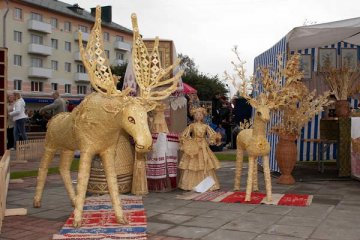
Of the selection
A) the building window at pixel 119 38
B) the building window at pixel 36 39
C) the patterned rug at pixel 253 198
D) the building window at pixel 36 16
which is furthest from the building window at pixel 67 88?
the patterned rug at pixel 253 198

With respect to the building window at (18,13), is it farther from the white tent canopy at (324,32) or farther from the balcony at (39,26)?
the white tent canopy at (324,32)

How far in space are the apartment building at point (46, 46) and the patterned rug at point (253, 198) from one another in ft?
102

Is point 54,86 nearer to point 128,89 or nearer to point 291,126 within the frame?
point 291,126

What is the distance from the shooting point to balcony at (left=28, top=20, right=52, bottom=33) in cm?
4069

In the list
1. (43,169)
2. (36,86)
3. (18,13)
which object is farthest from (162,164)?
(36,86)

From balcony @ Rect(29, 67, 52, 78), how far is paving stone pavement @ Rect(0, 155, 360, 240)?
36.2 metres

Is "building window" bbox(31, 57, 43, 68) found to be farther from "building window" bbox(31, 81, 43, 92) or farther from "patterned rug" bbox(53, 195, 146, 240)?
"patterned rug" bbox(53, 195, 146, 240)

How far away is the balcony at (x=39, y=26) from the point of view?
4069 centimetres

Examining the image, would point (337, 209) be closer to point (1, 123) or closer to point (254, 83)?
point (254, 83)

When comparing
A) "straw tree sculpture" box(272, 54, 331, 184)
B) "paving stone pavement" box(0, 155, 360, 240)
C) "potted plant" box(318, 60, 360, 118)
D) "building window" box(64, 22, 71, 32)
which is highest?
"building window" box(64, 22, 71, 32)

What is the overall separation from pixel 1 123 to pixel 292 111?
484cm

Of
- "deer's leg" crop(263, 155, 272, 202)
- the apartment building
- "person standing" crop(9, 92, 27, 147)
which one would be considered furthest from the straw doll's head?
the apartment building

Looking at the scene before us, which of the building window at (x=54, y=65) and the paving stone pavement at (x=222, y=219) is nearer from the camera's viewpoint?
the paving stone pavement at (x=222, y=219)

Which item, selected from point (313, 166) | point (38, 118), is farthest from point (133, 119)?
point (38, 118)
